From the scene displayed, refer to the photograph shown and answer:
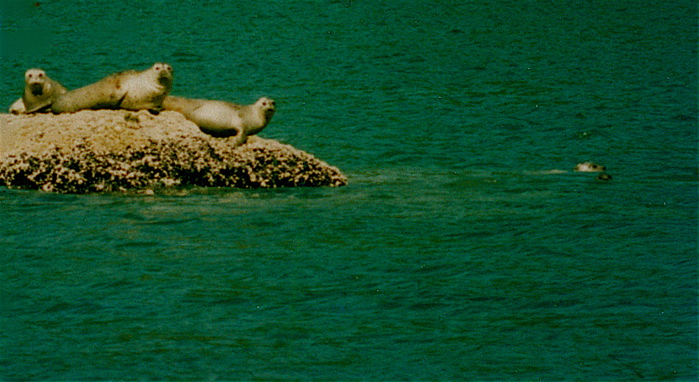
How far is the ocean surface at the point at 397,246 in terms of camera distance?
28.0ft

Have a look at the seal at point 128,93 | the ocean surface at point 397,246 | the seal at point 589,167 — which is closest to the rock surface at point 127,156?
the seal at point 128,93

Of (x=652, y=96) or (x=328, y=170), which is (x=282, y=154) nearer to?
(x=328, y=170)

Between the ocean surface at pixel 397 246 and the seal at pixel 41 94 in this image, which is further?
the seal at pixel 41 94

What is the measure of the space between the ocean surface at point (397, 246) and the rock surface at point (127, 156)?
0.88 feet

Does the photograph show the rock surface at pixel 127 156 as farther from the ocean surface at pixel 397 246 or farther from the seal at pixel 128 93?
the ocean surface at pixel 397 246

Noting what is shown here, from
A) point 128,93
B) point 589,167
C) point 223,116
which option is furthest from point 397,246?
point 589,167

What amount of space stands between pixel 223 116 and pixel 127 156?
46.5 inches

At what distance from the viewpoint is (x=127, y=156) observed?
1359 cm

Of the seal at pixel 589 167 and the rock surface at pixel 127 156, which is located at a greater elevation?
the seal at pixel 589 167

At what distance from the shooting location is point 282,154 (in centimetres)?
1417

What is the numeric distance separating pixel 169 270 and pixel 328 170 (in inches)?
163

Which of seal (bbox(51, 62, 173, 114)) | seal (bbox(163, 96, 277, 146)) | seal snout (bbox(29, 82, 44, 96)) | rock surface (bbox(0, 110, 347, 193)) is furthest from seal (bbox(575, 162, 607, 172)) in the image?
seal snout (bbox(29, 82, 44, 96))

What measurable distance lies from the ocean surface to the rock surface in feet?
0.88

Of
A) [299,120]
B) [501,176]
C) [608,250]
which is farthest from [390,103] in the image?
[608,250]
